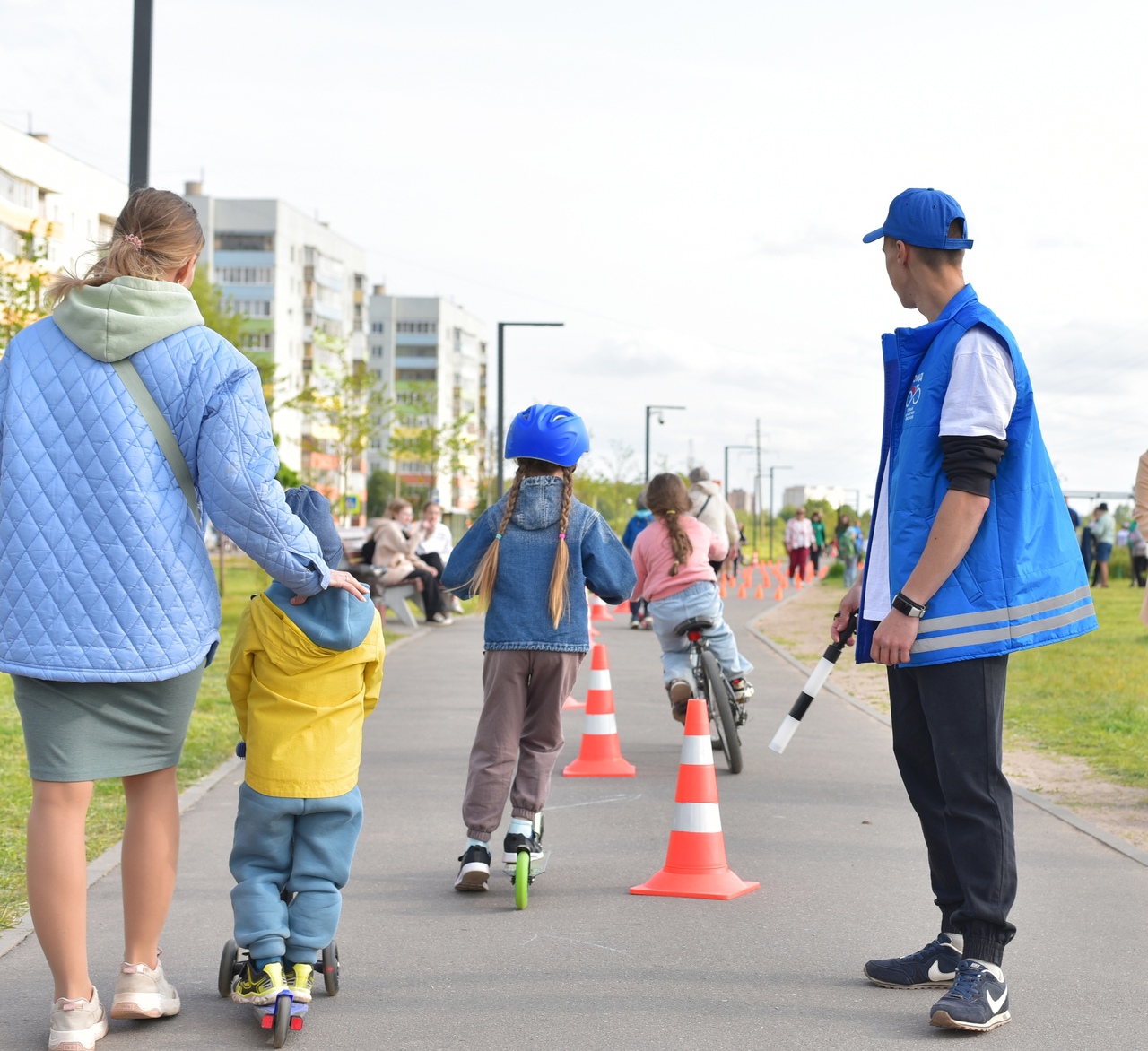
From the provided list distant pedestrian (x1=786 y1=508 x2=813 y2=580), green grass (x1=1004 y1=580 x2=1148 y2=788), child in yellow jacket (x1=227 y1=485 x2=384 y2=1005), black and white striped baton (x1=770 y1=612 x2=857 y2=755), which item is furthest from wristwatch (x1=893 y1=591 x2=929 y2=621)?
distant pedestrian (x1=786 y1=508 x2=813 y2=580)

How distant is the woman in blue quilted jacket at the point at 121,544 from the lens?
3.79 meters

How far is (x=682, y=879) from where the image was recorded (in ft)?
19.0

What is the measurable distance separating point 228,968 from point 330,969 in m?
0.29

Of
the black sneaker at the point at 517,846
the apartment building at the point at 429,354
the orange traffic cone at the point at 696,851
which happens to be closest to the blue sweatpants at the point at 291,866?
the black sneaker at the point at 517,846

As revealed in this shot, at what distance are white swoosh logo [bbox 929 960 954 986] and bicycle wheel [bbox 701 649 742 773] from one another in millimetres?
4137

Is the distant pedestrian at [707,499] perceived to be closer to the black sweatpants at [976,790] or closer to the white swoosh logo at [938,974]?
the white swoosh logo at [938,974]

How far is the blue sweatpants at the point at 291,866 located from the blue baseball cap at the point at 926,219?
2.24m

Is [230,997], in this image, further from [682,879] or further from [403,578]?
[403,578]

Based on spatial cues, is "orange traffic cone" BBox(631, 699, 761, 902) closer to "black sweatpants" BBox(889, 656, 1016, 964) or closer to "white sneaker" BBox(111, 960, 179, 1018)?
"black sweatpants" BBox(889, 656, 1016, 964)

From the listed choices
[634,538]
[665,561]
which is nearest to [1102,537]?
[634,538]

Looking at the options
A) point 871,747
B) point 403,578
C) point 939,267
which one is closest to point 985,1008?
point 939,267

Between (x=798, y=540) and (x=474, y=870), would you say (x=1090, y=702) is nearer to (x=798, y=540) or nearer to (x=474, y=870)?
(x=474, y=870)

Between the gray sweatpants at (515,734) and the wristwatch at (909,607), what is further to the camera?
the gray sweatpants at (515,734)

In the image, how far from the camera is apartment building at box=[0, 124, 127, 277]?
7088cm
